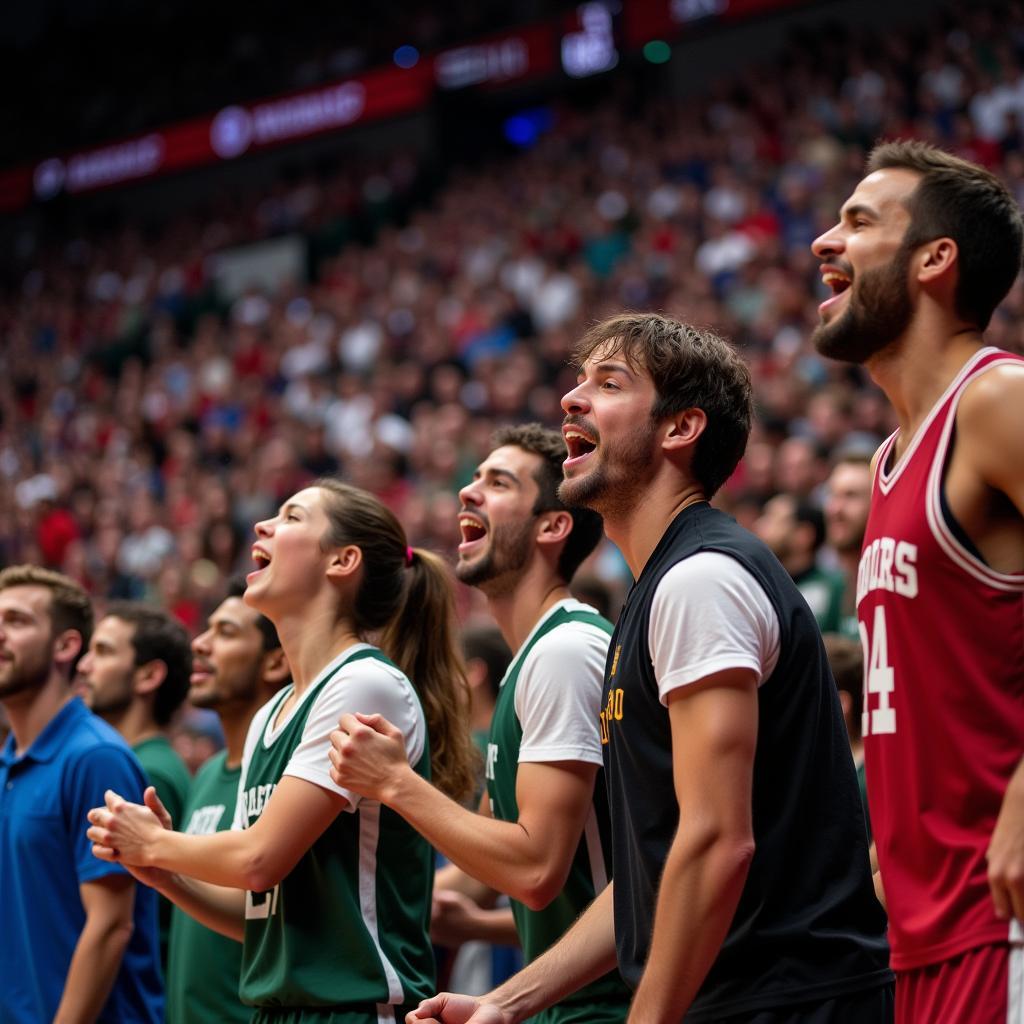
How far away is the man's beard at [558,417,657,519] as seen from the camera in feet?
9.82

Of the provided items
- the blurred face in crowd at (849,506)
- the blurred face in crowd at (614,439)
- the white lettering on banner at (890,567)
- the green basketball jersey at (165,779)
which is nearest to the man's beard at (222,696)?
the green basketball jersey at (165,779)

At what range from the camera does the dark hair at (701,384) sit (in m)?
3.02

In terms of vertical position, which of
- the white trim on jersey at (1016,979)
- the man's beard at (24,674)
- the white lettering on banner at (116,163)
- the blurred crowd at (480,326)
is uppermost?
the white lettering on banner at (116,163)

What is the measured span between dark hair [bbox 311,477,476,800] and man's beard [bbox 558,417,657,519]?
1139mm

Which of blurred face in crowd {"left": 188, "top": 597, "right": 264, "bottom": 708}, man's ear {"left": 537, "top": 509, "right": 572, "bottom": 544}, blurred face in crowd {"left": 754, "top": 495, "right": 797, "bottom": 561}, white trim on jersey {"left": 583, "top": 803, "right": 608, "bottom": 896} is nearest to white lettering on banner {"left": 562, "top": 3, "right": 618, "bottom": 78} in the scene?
blurred face in crowd {"left": 754, "top": 495, "right": 797, "bottom": 561}

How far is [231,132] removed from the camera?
68.8ft

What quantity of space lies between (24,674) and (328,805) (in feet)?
6.02

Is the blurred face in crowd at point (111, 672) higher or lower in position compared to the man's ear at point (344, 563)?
lower

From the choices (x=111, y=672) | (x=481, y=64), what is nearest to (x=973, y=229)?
(x=111, y=672)

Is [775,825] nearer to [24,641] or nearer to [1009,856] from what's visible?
[1009,856]

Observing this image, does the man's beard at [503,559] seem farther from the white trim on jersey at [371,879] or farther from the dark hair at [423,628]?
the white trim on jersey at [371,879]

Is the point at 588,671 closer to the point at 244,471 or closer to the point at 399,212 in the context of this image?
the point at 244,471

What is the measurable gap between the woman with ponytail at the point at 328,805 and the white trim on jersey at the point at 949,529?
155 cm

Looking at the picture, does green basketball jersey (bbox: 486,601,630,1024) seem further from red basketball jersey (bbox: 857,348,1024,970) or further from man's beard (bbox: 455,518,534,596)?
red basketball jersey (bbox: 857,348,1024,970)
